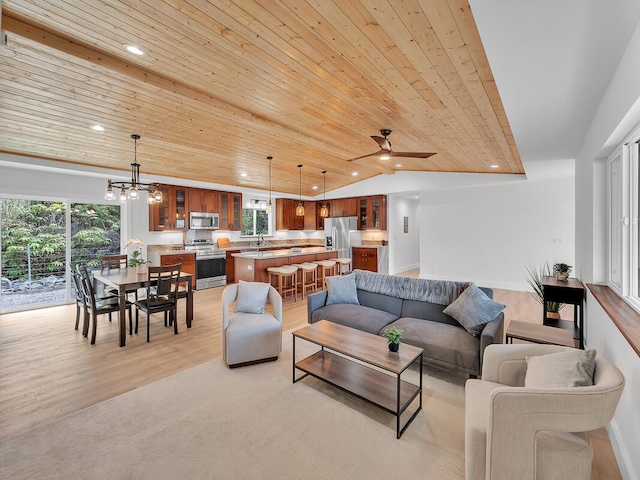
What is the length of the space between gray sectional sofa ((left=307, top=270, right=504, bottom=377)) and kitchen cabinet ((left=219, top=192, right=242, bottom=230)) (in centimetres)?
481

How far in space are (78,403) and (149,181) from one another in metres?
5.05

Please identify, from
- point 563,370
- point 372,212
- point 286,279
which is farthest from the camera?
point 372,212

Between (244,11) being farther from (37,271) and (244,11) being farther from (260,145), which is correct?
(37,271)

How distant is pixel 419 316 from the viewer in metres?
3.39

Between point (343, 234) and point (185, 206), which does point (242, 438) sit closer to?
point (185, 206)

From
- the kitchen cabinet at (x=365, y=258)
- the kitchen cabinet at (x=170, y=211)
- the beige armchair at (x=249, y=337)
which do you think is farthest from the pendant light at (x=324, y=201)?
the beige armchair at (x=249, y=337)

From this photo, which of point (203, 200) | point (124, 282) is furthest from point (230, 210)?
point (124, 282)

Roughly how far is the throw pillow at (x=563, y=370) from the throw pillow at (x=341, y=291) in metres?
2.35

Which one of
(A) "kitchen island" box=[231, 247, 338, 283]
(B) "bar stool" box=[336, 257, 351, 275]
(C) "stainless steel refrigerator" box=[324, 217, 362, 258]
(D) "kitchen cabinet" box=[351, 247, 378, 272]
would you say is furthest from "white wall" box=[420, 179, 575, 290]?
(A) "kitchen island" box=[231, 247, 338, 283]

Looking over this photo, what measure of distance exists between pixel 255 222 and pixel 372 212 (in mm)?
3514

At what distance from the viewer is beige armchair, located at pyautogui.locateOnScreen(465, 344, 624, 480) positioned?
1290mm

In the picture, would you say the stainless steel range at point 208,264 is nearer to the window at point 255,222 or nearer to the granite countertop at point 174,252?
the granite countertop at point 174,252

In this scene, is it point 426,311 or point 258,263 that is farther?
point 258,263

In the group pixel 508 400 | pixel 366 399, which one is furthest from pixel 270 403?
pixel 508 400
